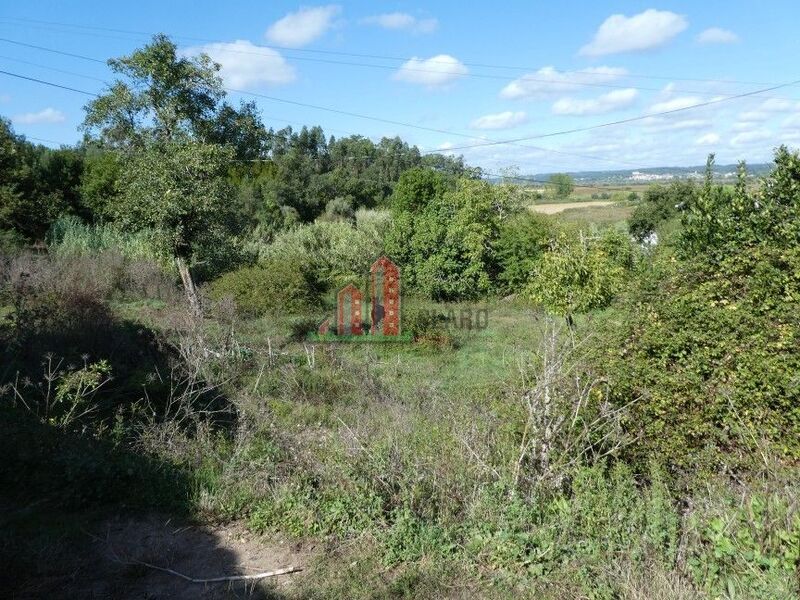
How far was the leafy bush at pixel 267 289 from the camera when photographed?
14742mm

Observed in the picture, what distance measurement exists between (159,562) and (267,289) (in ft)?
37.8

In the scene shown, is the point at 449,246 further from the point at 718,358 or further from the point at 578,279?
the point at 718,358

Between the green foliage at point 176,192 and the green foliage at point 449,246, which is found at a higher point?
the green foliage at point 176,192

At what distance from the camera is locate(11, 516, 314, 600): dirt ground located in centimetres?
346

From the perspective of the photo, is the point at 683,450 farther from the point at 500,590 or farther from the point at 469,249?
the point at 469,249

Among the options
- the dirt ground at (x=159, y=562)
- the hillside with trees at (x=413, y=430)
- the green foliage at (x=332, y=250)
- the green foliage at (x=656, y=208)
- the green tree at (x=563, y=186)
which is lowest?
the dirt ground at (x=159, y=562)

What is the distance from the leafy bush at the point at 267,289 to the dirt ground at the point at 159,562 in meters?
10.5

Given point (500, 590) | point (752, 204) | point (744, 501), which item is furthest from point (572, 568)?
point (752, 204)

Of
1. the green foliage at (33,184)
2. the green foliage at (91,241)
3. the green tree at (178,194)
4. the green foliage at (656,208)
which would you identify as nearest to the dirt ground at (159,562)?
the green tree at (178,194)

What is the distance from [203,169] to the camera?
1095 centimetres

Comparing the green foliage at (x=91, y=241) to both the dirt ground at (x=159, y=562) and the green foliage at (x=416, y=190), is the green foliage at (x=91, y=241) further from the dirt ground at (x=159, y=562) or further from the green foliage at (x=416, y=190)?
the dirt ground at (x=159, y=562)

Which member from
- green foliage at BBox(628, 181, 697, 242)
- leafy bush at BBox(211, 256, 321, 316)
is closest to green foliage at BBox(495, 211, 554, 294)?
leafy bush at BBox(211, 256, 321, 316)

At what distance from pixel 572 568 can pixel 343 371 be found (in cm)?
644

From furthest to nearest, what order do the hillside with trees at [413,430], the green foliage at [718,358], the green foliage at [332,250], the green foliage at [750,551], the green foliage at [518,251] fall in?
the green foliage at [518,251] → the green foliage at [332,250] → the green foliage at [718,358] → the hillside with trees at [413,430] → the green foliage at [750,551]
